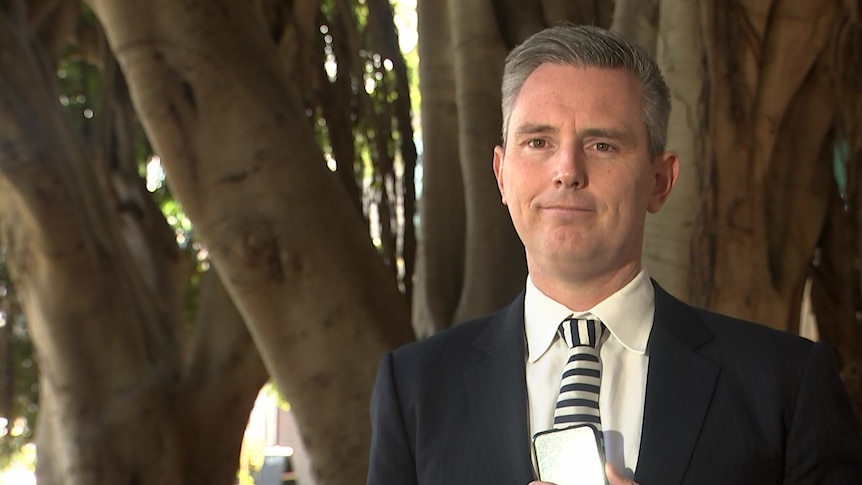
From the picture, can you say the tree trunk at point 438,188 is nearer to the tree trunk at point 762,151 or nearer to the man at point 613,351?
the tree trunk at point 762,151

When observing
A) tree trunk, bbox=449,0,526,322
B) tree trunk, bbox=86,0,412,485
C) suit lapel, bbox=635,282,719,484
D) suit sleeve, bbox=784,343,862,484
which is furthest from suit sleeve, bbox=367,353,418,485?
tree trunk, bbox=449,0,526,322

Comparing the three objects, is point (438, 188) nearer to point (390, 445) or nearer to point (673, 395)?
point (390, 445)

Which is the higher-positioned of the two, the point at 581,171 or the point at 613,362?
the point at 581,171

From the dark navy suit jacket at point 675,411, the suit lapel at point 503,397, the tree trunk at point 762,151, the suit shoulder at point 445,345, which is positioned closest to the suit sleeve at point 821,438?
the dark navy suit jacket at point 675,411

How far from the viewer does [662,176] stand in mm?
1408

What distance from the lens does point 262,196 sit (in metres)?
2.61

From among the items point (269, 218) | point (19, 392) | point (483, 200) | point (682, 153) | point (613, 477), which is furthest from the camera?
point (19, 392)

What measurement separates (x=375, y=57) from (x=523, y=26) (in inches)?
45.5

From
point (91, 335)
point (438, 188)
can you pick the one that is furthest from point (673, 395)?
point (91, 335)

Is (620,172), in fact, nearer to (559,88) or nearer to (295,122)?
(559,88)

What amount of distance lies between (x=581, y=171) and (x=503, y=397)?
10.4 inches

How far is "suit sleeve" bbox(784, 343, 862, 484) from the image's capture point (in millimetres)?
1278

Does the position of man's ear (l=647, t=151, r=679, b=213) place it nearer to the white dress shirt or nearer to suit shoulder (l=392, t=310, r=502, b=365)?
the white dress shirt

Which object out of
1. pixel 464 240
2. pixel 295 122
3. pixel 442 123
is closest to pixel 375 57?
pixel 442 123
